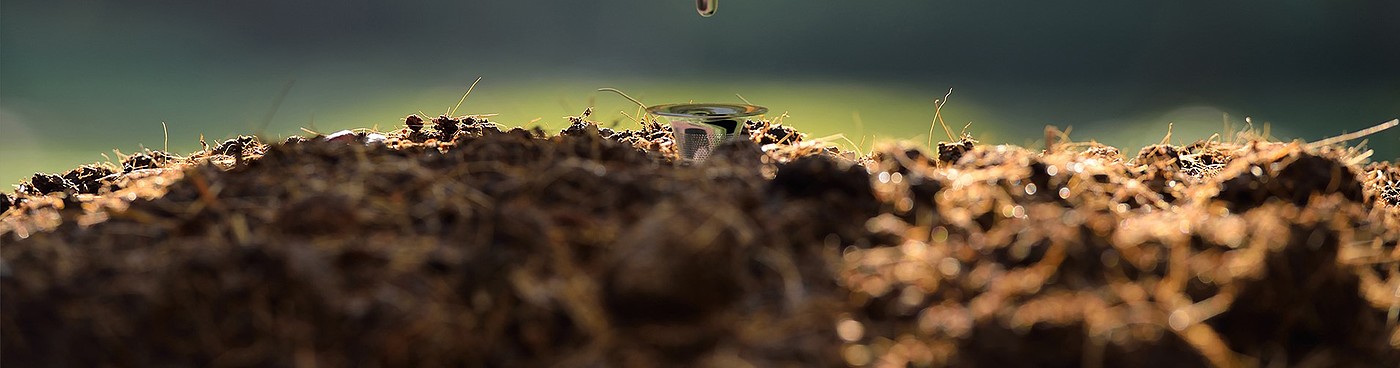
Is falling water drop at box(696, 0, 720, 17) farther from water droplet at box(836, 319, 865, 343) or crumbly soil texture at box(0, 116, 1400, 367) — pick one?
water droplet at box(836, 319, 865, 343)

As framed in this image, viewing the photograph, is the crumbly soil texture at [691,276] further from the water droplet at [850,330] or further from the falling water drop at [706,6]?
the falling water drop at [706,6]

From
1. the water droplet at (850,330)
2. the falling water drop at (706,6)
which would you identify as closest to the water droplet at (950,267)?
the water droplet at (850,330)

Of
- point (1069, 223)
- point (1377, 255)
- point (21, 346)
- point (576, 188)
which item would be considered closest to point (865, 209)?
point (1069, 223)

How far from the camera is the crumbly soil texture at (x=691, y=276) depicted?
1.76 meters

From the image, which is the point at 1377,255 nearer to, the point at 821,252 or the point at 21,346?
the point at 821,252

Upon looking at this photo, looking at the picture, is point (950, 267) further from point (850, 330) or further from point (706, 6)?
point (706, 6)

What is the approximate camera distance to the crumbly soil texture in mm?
1758

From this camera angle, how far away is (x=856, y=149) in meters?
3.50

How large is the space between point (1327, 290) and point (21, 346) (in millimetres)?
2199

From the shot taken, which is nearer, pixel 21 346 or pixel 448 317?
pixel 448 317

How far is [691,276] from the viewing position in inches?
69.9

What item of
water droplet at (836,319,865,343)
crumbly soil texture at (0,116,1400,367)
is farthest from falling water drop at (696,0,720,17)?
water droplet at (836,319,865,343)

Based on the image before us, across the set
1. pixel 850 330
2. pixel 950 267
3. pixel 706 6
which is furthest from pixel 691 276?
pixel 706 6

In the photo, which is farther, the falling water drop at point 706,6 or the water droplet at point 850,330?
the falling water drop at point 706,6
